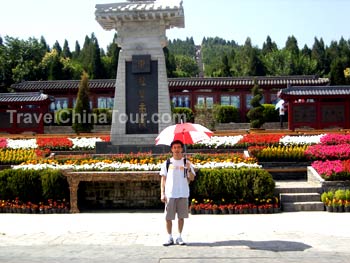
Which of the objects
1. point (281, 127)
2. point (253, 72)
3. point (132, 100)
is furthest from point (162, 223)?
point (253, 72)

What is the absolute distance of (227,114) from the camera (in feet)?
113

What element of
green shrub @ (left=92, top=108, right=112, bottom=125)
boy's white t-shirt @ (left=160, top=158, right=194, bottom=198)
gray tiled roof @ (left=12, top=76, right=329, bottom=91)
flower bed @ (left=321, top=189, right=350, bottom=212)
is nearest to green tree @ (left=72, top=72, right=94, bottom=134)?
green shrub @ (left=92, top=108, right=112, bottom=125)

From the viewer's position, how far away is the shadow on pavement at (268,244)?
6.54m

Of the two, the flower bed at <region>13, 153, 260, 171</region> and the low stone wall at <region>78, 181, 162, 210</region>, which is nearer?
the low stone wall at <region>78, 181, 162, 210</region>

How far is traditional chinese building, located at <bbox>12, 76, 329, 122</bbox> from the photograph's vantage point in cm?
3700

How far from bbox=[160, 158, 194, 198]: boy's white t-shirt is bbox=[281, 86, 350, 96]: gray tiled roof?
65.7 feet

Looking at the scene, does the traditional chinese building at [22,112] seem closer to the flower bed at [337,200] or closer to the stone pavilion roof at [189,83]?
the stone pavilion roof at [189,83]

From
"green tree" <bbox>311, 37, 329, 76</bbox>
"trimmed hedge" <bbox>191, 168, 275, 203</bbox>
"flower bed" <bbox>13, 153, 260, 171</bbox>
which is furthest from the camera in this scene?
"green tree" <bbox>311, 37, 329, 76</bbox>

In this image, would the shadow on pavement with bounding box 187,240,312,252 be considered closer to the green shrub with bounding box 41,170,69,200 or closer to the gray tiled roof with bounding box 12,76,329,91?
the green shrub with bounding box 41,170,69,200

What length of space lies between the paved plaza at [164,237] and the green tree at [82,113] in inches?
586

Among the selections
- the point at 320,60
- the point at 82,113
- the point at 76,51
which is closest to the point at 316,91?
the point at 82,113

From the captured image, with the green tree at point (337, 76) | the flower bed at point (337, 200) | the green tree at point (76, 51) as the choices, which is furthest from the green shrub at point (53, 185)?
the green tree at point (76, 51)

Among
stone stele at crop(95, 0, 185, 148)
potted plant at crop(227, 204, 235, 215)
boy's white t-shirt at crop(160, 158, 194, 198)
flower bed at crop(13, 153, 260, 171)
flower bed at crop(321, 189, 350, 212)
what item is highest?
stone stele at crop(95, 0, 185, 148)

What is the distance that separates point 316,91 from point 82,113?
12.5 m
